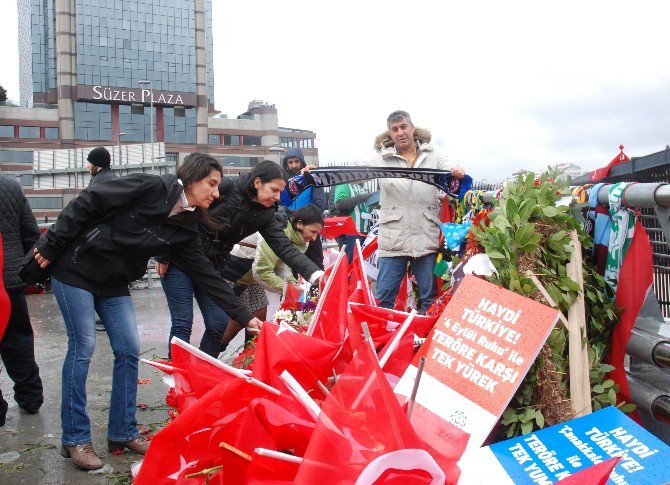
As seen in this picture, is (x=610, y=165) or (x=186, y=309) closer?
(x=186, y=309)

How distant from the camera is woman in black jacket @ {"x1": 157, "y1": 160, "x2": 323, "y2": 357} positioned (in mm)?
4875

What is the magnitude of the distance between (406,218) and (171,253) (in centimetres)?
187

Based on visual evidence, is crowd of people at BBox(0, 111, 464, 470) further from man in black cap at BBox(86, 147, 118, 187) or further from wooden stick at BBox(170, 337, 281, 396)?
wooden stick at BBox(170, 337, 281, 396)

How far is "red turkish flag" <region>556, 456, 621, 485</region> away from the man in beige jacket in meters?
3.43

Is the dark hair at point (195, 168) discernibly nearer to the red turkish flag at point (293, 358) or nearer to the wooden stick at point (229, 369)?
the wooden stick at point (229, 369)

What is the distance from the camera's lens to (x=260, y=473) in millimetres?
1945

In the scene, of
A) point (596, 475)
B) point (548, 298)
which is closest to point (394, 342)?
point (548, 298)

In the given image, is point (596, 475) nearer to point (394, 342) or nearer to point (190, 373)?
point (394, 342)

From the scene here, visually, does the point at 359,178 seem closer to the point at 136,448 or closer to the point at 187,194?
the point at 187,194

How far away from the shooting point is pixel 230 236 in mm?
5203

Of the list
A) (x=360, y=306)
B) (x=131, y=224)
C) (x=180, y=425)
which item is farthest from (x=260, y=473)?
(x=131, y=224)

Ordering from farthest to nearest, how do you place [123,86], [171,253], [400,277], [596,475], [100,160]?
[123,86], [100,160], [400,277], [171,253], [596,475]

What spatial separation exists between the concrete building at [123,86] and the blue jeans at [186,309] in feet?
209

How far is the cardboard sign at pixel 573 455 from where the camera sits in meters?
2.07
